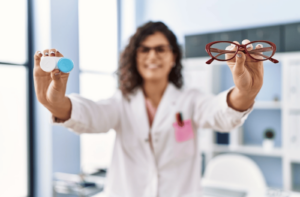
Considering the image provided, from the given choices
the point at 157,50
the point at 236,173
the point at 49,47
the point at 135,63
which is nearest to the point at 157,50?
the point at 157,50

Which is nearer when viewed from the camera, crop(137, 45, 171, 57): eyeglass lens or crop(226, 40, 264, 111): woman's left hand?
crop(226, 40, 264, 111): woman's left hand

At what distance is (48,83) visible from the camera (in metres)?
0.34

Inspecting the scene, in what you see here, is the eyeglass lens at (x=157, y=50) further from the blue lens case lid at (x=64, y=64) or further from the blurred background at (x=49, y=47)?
the blue lens case lid at (x=64, y=64)

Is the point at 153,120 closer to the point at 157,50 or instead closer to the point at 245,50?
the point at 157,50

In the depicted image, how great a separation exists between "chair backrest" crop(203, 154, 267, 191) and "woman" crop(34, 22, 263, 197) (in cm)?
54

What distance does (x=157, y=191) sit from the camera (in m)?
0.64

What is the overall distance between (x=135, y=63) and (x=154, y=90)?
0.09 meters

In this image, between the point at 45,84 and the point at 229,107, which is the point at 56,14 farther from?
the point at 229,107

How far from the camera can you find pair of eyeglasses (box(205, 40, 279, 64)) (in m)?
0.27

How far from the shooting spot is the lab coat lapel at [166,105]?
652 mm

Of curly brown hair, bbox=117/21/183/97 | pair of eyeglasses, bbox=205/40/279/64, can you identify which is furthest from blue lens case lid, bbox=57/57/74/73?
curly brown hair, bbox=117/21/183/97

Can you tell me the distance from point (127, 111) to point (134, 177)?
17 cm

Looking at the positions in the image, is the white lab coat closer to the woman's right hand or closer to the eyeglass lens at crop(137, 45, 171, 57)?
the eyeglass lens at crop(137, 45, 171, 57)

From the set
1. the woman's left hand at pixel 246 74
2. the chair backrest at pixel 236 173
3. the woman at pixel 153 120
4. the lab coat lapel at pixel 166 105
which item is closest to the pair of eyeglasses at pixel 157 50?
the woman at pixel 153 120
